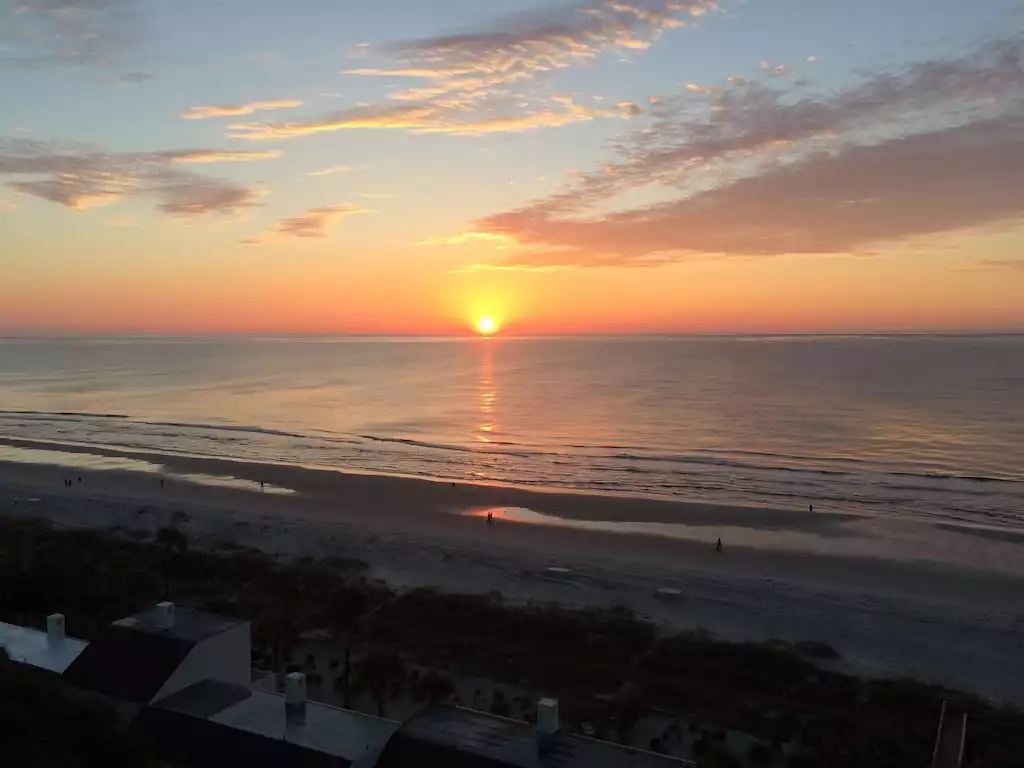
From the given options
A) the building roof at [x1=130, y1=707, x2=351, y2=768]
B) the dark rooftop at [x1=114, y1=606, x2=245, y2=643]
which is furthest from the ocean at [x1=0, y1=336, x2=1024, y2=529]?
the building roof at [x1=130, y1=707, x2=351, y2=768]

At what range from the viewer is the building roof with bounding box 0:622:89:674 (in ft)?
48.5

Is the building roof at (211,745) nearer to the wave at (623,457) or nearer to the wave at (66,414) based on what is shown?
the wave at (623,457)

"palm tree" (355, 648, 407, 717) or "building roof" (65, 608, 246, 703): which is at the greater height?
"building roof" (65, 608, 246, 703)

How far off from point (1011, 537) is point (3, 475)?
50.9 meters

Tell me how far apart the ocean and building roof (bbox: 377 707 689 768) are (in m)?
29.7

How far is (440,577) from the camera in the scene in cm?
2764

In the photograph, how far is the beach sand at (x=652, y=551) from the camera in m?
23.1

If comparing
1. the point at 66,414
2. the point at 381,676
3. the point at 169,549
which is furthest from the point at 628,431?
the point at 66,414

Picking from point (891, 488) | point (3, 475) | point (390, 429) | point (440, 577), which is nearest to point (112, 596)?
point (440, 577)

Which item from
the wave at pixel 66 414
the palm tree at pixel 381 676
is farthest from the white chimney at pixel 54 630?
the wave at pixel 66 414

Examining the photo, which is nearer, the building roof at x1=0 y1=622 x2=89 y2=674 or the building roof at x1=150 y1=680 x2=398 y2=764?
the building roof at x1=150 y1=680 x2=398 y2=764

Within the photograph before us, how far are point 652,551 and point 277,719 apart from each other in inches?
804

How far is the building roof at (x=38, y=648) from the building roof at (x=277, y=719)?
2.87m

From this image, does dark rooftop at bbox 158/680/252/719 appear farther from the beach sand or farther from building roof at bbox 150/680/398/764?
the beach sand
